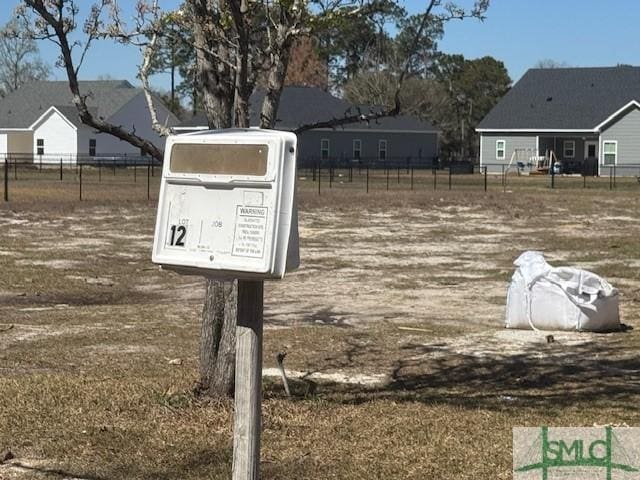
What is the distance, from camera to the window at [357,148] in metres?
72.0

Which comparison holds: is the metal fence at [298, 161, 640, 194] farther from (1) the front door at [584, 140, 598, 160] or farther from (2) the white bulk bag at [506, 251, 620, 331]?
(2) the white bulk bag at [506, 251, 620, 331]

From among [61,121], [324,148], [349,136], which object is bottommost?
[324,148]

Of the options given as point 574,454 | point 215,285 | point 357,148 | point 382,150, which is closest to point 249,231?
point 574,454

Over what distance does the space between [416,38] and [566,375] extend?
11.3 ft

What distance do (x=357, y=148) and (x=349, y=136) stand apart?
104 cm

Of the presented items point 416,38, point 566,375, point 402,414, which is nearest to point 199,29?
point 416,38

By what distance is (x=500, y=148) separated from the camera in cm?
6712

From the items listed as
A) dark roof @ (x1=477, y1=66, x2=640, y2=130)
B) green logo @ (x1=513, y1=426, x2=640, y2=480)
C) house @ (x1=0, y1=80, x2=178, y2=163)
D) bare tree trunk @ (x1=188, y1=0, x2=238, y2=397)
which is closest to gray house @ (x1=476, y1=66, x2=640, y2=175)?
dark roof @ (x1=477, y1=66, x2=640, y2=130)

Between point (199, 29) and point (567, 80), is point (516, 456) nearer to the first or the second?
point (199, 29)

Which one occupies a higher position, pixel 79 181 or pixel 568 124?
pixel 568 124

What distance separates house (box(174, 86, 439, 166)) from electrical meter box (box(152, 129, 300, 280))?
199 ft

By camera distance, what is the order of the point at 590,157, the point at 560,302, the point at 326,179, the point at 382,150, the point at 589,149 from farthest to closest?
1. the point at 382,150
2. the point at 589,149
3. the point at 590,157
4. the point at 326,179
5. the point at 560,302

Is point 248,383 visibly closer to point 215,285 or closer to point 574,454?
point 574,454

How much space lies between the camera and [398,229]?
27.2m
